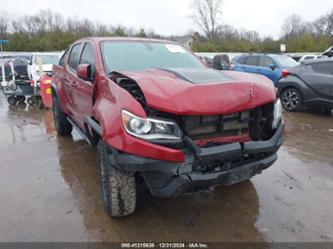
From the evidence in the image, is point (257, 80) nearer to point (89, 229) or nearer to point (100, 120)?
point (100, 120)

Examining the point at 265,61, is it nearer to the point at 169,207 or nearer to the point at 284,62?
the point at 284,62

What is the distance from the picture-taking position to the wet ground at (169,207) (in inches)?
118

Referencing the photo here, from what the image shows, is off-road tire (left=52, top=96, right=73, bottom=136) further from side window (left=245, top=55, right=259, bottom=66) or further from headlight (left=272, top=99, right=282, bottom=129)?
side window (left=245, top=55, right=259, bottom=66)

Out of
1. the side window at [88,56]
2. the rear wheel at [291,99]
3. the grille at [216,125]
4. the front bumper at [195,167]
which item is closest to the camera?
the front bumper at [195,167]

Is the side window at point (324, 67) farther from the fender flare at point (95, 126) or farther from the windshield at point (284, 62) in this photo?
the fender flare at point (95, 126)

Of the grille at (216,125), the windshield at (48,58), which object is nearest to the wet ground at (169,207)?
the grille at (216,125)

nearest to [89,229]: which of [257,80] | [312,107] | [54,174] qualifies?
[54,174]

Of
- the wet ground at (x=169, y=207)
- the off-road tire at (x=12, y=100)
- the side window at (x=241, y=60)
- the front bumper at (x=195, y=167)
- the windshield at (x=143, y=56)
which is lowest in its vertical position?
the wet ground at (x=169, y=207)

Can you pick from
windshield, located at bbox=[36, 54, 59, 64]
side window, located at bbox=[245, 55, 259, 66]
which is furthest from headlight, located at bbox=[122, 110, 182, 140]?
windshield, located at bbox=[36, 54, 59, 64]

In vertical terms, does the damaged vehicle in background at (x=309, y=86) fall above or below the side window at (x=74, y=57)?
A: below

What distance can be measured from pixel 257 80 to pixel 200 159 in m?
1.13

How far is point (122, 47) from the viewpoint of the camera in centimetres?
417

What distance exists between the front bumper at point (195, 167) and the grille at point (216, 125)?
8.0 inches

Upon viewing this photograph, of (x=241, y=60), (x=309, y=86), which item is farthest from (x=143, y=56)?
(x=241, y=60)
